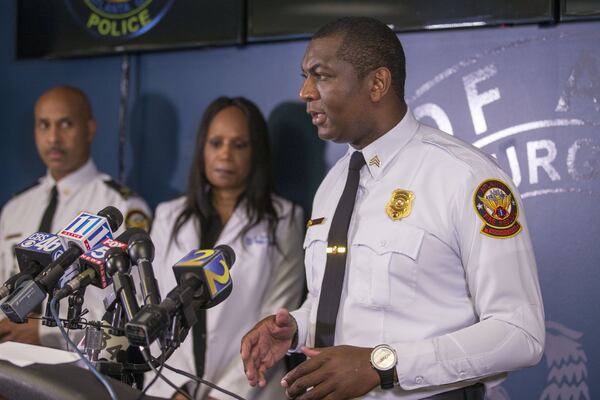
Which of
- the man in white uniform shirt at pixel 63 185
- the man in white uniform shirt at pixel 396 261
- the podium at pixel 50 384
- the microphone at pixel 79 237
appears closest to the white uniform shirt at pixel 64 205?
the man in white uniform shirt at pixel 63 185

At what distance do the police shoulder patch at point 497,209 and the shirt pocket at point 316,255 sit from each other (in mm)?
489

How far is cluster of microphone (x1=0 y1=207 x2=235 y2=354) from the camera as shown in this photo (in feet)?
4.81

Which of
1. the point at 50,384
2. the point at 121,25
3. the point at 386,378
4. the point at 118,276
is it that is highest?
the point at 121,25

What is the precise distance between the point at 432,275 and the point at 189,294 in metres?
0.79

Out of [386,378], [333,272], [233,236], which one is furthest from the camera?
[233,236]

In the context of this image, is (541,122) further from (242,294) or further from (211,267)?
(211,267)

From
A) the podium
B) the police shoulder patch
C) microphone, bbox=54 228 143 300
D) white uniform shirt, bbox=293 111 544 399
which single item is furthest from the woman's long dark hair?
the podium

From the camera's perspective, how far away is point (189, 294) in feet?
4.92

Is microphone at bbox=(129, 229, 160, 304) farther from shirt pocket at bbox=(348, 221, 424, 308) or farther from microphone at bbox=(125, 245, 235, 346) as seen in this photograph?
shirt pocket at bbox=(348, 221, 424, 308)

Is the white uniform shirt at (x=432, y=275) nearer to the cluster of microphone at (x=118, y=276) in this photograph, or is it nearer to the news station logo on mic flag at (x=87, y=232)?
the cluster of microphone at (x=118, y=276)

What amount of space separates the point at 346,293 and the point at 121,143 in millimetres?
2143

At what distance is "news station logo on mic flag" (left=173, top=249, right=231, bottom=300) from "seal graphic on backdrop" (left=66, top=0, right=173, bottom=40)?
96.9 inches

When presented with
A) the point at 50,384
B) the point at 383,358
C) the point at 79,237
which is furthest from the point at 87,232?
the point at 383,358

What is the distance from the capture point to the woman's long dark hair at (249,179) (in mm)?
3340
